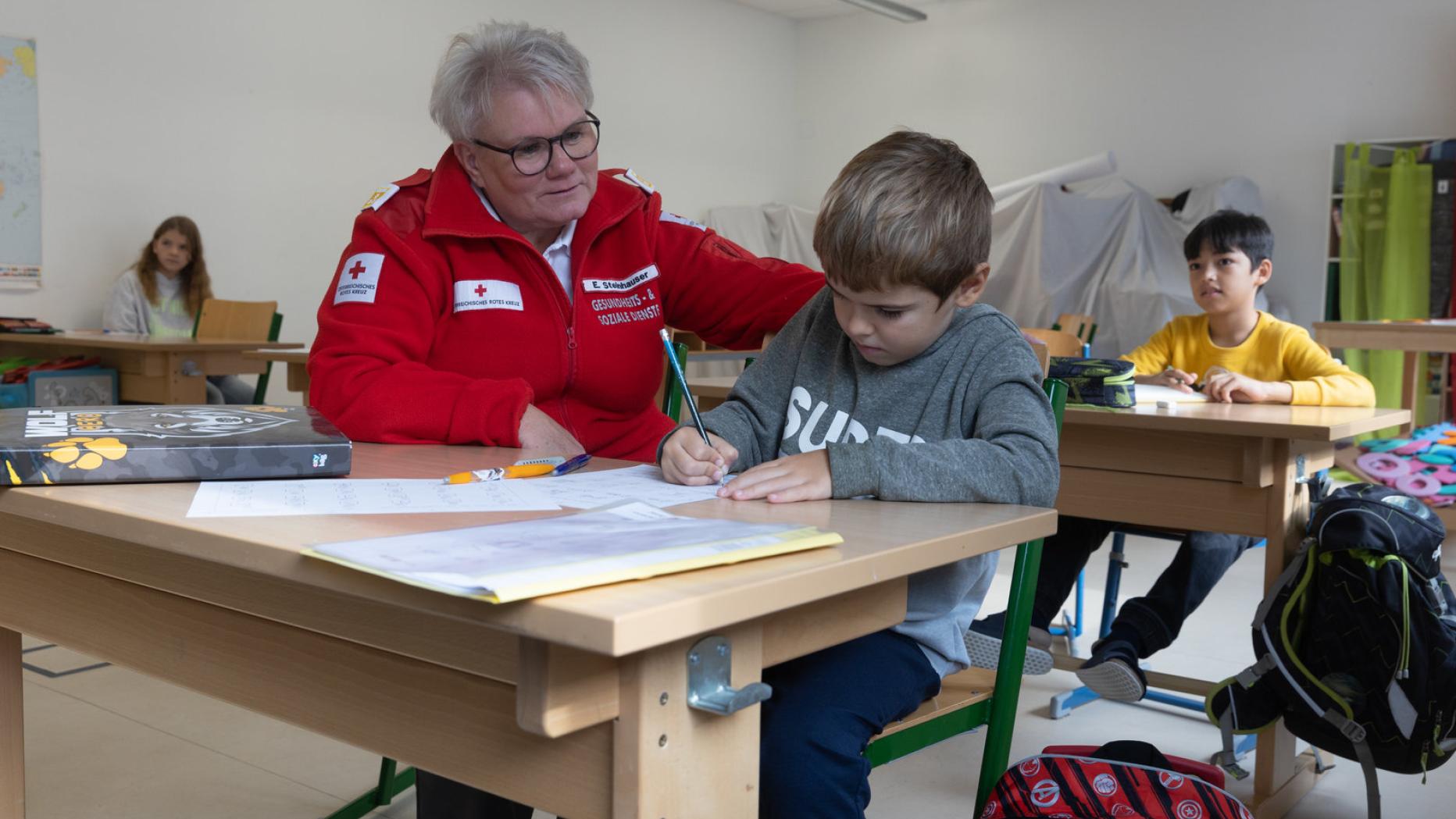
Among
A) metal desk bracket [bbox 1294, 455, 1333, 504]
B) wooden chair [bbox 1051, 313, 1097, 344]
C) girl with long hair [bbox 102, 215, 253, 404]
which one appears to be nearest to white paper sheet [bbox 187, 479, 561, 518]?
metal desk bracket [bbox 1294, 455, 1333, 504]

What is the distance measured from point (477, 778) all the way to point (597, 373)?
811 mm

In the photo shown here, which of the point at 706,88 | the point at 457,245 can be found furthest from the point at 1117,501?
the point at 706,88

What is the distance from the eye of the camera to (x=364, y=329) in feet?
4.68

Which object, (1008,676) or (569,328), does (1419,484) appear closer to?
(1008,676)

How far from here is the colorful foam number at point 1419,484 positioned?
12.3 ft

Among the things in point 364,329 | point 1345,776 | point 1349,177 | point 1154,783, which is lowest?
point 1345,776

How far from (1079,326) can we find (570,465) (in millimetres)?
4860

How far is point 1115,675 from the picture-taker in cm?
212

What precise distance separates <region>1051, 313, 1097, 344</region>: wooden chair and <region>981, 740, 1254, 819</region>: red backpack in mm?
4223

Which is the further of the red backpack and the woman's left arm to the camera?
the woman's left arm

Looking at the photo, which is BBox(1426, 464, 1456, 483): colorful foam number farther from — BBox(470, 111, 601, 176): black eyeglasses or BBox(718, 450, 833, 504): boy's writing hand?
BBox(718, 450, 833, 504): boy's writing hand

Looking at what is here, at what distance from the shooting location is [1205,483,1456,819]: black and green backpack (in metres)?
1.69

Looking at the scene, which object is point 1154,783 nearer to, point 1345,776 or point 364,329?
point 364,329

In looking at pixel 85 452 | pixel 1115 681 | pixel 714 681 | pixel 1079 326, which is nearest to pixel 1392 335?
pixel 1115 681
